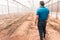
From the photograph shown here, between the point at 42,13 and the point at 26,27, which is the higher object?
the point at 42,13

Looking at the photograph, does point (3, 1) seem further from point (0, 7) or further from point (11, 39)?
point (11, 39)

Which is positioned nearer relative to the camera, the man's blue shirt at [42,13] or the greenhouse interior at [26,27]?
the man's blue shirt at [42,13]

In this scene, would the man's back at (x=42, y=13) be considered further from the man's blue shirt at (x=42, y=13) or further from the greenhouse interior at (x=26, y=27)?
the greenhouse interior at (x=26, y=27)

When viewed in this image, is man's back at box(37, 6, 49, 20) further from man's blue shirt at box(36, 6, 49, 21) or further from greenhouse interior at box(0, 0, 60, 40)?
greenhouse interior at box(0, 0, 60, 40)

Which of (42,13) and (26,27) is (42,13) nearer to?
(42,13)

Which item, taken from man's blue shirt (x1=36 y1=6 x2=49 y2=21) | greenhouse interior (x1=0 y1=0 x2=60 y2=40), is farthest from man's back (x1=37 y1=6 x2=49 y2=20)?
greenhouse interior (x1=0 y1=0 x2=60 y2=40)

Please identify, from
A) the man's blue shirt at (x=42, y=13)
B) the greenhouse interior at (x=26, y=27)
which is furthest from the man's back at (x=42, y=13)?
the greenhouse interior at (x=26, y=27)

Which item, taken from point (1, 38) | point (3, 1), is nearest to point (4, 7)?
point (3, 1)

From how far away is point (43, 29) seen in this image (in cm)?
662

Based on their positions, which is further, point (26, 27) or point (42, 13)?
point (26, 27)

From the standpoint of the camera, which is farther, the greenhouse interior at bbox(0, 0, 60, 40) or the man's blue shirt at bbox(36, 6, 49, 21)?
the greenhouse interior at bbox(0, 0, 60, 40)

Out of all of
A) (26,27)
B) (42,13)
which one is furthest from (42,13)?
(26,27)

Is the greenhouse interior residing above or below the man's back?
below

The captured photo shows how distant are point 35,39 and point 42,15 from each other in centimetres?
145
